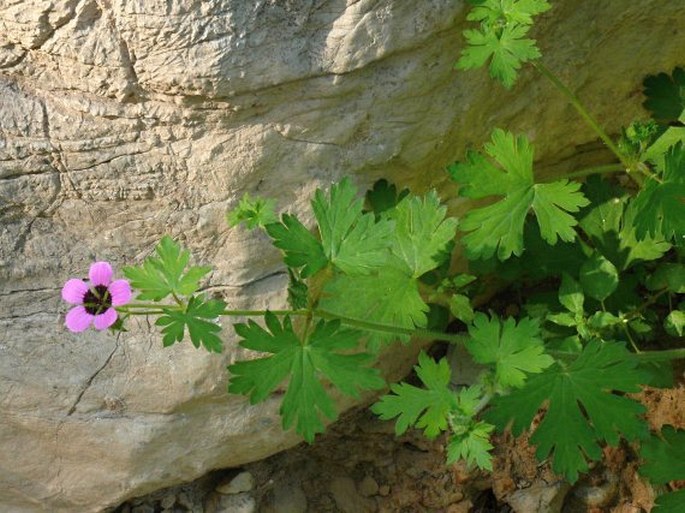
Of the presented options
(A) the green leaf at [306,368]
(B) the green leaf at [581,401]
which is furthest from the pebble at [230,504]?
(B) the green leaf at [581,401]

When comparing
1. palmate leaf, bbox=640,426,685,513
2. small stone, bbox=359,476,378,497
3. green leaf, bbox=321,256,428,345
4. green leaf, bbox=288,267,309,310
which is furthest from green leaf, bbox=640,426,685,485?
green leaf, bbox=288,267,309,310

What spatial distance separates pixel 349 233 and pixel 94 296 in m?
0.66

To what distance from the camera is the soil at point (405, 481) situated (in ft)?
10.1

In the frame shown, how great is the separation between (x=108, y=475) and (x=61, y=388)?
0.33m

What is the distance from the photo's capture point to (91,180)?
2.56m

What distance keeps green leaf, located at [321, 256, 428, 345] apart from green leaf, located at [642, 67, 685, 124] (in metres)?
1.02

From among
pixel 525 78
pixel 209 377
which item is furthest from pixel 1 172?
pixel 525 78

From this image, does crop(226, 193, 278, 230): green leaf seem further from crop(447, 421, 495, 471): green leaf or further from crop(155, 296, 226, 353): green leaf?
crop(447, 421, 495, 471): green leaf

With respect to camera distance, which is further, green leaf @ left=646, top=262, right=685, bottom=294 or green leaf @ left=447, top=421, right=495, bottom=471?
green leaf @ left=646, top=262, right=685, bottom=294

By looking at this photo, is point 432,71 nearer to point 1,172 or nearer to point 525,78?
point 525,78

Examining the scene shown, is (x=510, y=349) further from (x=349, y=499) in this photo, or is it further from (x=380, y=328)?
(x=349, y=499)

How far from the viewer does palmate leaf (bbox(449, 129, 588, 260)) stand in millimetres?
2531

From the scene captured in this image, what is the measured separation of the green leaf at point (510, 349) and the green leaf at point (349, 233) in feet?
1.24

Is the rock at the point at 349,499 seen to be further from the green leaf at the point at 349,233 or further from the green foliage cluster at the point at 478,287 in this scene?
the green leaf at the point at 349,233
